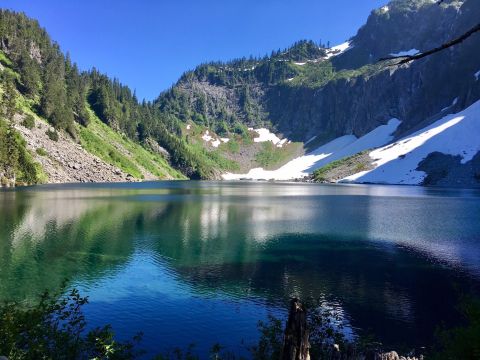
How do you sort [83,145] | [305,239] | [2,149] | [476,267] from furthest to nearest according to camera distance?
1. [83,145]
2. [2,149]
3. [305,239]
4. [476,267]

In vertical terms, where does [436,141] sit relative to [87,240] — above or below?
above

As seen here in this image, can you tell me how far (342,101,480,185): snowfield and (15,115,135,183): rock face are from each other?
124086mm

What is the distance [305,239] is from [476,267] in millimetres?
17704

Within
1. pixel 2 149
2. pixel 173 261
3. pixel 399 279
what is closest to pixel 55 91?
pixel 2 149

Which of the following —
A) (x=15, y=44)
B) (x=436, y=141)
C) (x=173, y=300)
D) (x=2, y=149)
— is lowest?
(x=173, y=300)

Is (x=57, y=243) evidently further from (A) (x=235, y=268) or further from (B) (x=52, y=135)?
(B) (x=52, y=135)

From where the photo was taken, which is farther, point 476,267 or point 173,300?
point 476,267

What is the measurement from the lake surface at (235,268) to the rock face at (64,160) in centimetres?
9105

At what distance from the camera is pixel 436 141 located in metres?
183

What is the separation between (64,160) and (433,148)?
161 metres

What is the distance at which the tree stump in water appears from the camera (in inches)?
347

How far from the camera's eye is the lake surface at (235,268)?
72.6 ft

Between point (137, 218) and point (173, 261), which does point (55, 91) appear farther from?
point (173, 261)

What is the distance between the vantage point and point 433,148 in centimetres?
17925
